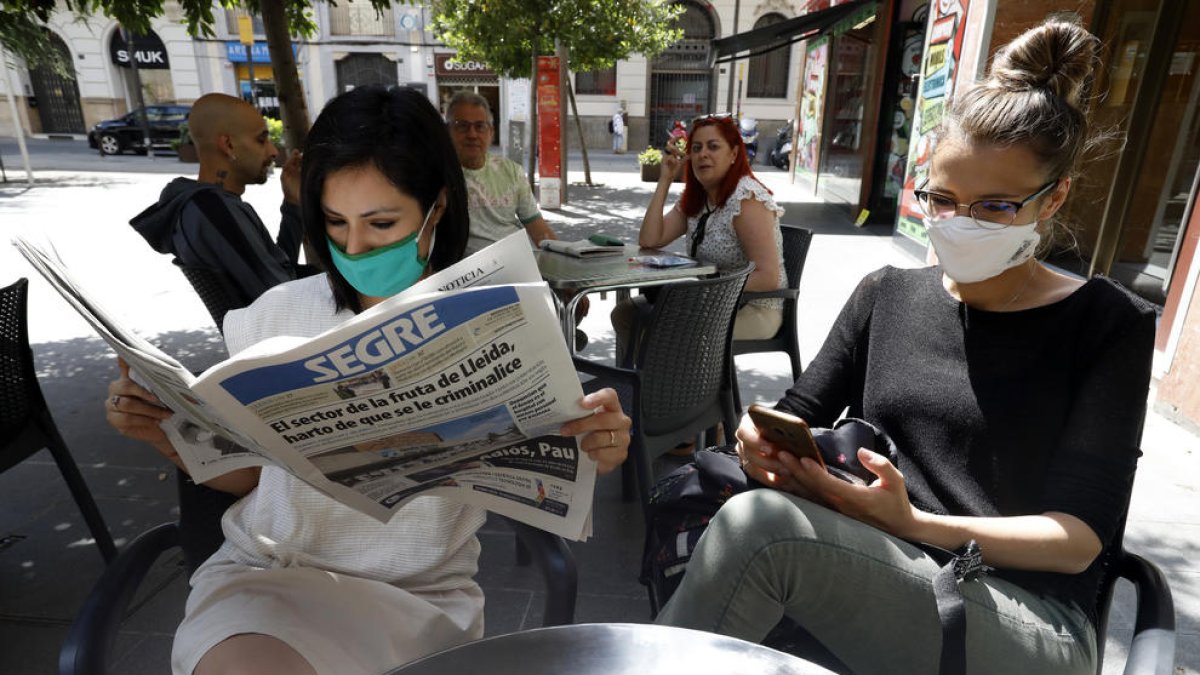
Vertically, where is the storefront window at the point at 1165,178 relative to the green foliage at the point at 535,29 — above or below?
below

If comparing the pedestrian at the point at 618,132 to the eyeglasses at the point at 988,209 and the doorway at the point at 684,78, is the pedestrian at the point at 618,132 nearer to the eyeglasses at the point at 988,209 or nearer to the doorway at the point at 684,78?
the doorway at the point at 684,78

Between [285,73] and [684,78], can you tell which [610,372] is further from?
[684,78]

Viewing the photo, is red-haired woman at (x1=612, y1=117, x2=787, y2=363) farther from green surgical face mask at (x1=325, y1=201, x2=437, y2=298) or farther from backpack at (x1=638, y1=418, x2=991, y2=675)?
green surgical face mask at (x1=325, y1=201, x2=437, y2=298)

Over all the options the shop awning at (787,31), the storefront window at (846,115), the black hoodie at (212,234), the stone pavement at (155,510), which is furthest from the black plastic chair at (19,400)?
the storefront window at (846,115)

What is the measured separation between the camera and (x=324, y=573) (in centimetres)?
124

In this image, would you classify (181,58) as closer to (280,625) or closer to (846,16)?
(846,16)

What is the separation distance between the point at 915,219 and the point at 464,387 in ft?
23.8

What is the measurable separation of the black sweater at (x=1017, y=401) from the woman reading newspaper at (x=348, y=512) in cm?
66

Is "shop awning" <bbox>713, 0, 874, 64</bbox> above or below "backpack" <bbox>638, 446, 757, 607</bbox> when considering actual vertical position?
above

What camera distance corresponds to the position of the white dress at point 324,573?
1.14 metres

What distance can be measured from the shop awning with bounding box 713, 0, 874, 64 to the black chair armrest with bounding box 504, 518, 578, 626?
955 cm

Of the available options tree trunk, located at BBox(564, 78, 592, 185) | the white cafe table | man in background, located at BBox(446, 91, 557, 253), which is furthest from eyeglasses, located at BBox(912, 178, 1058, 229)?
tree trunk, located at BBox(564, 78, 592, 185)

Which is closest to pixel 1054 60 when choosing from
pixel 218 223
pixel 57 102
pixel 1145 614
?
pixel 1145 614

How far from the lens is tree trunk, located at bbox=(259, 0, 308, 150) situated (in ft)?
11.8
